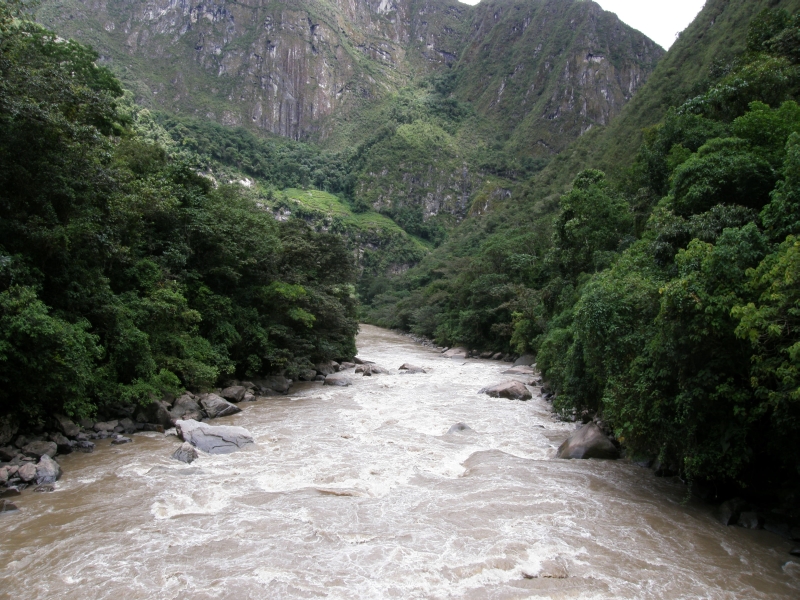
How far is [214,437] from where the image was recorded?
1367 cm

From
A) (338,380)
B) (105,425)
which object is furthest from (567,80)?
(105,425)

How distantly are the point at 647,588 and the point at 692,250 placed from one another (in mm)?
6506

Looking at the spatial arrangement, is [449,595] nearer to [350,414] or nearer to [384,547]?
[384,547]

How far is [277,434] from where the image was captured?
15.3 metres

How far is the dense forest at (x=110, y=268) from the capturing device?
11.9 meters

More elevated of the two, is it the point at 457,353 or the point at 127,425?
the point at 457,353

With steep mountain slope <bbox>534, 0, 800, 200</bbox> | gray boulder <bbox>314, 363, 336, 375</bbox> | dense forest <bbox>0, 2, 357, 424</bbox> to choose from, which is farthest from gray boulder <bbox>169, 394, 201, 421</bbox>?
steep mountain slope <bbox>534, 0, 800, 200</bbox>

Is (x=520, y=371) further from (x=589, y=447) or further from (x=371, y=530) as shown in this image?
(x=371, y=530)

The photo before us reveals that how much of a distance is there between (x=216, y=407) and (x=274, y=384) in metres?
5.75

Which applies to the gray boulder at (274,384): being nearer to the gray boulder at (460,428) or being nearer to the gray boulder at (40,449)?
the gray boulder at (460,428)

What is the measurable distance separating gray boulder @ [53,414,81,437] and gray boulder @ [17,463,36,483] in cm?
236

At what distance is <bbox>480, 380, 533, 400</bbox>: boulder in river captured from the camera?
73.5ft

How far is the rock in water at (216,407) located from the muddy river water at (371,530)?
9.04ft

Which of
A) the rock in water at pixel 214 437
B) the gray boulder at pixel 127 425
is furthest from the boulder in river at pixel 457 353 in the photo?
the gray boulder at pixel 127 425
